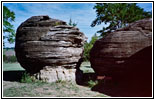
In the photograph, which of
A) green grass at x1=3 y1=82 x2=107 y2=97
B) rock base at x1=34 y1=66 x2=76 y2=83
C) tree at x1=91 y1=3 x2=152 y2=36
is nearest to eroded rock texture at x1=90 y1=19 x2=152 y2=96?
green grass at x1=3 y1=82 x2=107 y2=97

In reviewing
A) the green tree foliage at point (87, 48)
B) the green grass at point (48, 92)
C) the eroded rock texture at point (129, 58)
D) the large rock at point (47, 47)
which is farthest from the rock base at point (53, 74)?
the green tree foliage at point (87, 48)

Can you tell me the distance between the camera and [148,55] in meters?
7.81

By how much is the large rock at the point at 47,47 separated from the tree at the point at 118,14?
45.6ft

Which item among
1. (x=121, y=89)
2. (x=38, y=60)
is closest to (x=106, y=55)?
(x=121, y=89)

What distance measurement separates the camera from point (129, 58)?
8055mm

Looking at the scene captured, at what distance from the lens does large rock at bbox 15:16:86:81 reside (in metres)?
9.28

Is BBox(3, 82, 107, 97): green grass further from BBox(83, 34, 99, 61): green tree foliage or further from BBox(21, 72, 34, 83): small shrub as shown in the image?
BBox(83, 34, 99, 61): green tree foliage

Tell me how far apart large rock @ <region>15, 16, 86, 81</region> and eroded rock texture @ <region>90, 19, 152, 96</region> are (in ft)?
6.06

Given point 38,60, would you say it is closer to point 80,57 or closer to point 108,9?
point 80,57

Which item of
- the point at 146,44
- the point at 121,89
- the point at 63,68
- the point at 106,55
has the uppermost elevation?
the point at 146,44

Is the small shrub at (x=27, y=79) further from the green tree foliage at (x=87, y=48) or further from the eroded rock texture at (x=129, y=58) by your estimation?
the green tree foliage at (x=87, y=48)

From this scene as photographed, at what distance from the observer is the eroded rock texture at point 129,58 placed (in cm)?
787

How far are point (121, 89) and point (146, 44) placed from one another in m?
2.49

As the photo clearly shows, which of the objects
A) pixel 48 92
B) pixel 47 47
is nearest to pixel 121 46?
pixel 47 47
